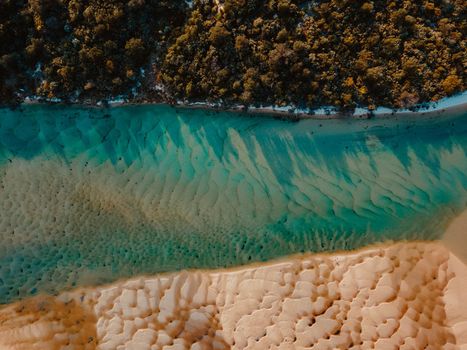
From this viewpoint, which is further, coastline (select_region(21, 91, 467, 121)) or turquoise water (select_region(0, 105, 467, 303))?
coastline (select_region(21, 91, 467, 121))

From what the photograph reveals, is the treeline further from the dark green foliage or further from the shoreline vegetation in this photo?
the dark green foliage

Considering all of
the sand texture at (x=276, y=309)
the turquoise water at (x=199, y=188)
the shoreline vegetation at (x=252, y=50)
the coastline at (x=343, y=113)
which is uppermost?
the shoreline vegetation at (x=252, y=50)

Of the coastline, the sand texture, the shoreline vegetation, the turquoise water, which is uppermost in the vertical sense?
the shoreline vegetation

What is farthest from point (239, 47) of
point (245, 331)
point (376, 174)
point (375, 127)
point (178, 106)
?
point (245, 331)

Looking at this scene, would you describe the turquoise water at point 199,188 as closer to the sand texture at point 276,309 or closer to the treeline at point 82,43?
the sand texture at point 276,309

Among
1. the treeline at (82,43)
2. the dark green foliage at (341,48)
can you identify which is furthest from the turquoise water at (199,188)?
the dark green foliage at (341,48)

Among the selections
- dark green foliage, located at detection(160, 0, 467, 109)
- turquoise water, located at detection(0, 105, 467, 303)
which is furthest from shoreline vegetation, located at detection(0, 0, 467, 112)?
turquoise water, located at detection(0, 105, 467, 303)

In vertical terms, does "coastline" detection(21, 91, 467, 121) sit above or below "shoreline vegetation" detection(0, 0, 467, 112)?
below
